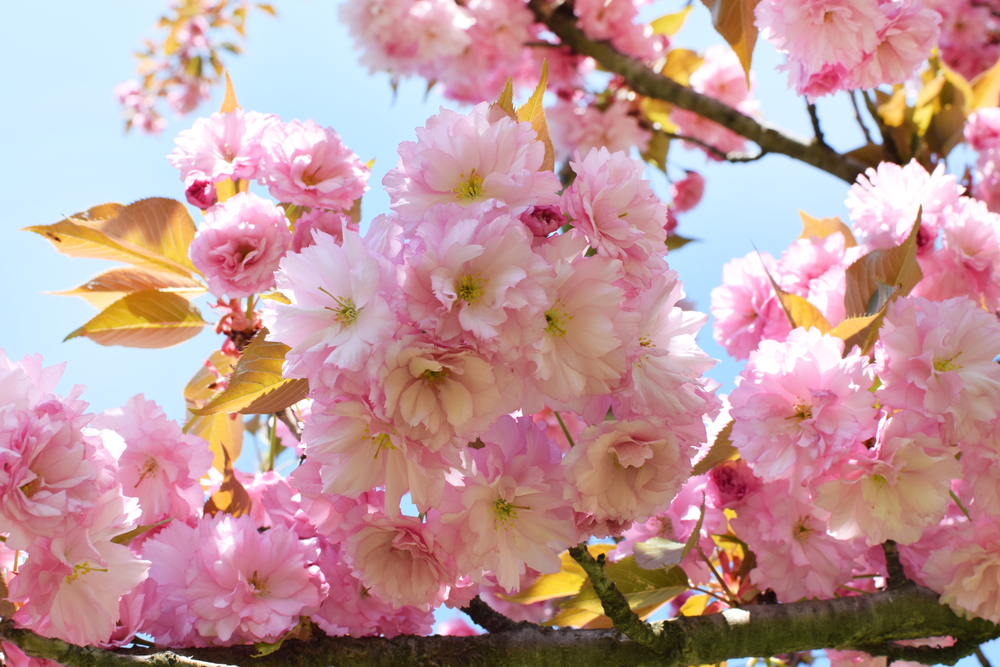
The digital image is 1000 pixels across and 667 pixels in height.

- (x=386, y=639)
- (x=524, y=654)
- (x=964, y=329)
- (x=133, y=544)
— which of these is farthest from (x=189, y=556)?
(x=964, y=329)

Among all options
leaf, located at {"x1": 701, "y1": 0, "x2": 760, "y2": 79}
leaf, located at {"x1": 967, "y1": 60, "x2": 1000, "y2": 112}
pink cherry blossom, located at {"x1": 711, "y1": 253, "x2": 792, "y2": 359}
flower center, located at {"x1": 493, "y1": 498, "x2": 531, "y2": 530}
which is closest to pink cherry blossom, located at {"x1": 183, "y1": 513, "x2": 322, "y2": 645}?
flower center, located at {"x1": 493, "y1": 498, "x2": 531, "y2": 530}

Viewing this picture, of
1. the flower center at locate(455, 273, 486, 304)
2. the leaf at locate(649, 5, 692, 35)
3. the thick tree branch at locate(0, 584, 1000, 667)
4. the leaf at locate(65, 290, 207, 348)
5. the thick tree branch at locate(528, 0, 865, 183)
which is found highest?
the leaf at locate(649, 5, 692, 35)

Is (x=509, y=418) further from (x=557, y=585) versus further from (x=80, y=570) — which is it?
(x=557, y=585)

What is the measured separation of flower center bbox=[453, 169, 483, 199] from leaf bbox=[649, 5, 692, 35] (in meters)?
2.43

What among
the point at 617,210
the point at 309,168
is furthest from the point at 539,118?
the point at 309,168

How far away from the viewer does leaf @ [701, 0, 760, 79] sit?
127 cm

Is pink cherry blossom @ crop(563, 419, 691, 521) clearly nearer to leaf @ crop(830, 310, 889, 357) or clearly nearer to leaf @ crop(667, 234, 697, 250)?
leaf @ crop(830, 310, 889, 357)

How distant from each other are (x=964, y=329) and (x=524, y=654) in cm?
82

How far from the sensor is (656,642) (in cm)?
104

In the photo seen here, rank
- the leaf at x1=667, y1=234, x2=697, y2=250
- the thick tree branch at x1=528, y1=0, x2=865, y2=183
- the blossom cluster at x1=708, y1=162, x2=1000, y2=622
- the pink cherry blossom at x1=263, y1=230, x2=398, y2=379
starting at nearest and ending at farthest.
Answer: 1. the pink cherry blossom at x1=263, y1=230, x2=398, y2=379
2. the blossom cluster at x1=708, y1=162, x2=1000, y2=622
3. the thick tree branch at x1=528, y1=0, x2=865, y2=183
4. the leaf at x1=667, y1=234, x2=697, y2=250

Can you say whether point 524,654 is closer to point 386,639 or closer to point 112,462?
point 386,639

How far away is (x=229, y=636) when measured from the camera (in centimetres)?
96

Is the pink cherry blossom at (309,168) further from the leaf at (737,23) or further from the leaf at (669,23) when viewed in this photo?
the leaf at (669,23)

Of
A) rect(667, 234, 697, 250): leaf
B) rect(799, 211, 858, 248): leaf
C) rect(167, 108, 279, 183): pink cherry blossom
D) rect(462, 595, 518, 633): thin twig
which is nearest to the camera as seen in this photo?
rect(462, 595, 518, 633): thin twig
